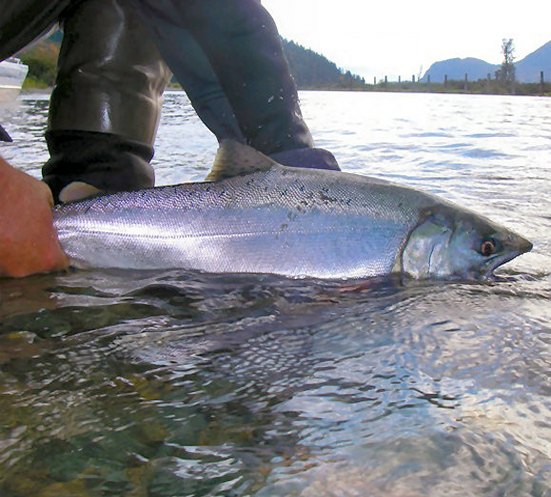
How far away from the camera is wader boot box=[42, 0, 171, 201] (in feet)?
11.4

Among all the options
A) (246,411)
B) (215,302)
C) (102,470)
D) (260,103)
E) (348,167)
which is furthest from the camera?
(348,167)

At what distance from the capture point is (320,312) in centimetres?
208

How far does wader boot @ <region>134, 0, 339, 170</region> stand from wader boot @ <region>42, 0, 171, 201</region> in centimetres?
49

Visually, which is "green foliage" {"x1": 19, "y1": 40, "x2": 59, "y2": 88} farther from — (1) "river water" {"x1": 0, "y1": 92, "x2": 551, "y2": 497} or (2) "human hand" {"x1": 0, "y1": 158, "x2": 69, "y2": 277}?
(1) "river water" {"x1": 0, "y1": 92, "x2": 551, "y2": 497}

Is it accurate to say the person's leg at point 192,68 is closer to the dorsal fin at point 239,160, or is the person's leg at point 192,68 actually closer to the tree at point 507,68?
the dorsal fin at point 239,160

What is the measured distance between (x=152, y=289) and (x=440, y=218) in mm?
1174

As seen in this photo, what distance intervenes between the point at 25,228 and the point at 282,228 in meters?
0.99

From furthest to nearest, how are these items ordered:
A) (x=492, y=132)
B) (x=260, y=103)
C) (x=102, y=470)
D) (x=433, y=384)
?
(x=492, y=132) < (x=260, y=103) < (x=433, y=384) < (x=102, y=470)

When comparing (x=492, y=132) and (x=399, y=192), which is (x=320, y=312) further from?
(x=492, y=132)

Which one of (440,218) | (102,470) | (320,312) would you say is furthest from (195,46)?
(102,470)

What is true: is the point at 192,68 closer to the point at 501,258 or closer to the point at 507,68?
the point at 501,258

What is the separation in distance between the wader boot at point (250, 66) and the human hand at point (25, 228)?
115cm

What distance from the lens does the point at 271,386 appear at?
1.54 metres

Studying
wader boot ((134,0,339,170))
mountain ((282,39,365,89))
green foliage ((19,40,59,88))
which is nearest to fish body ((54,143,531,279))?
wader boot ((134,0,339,170))
